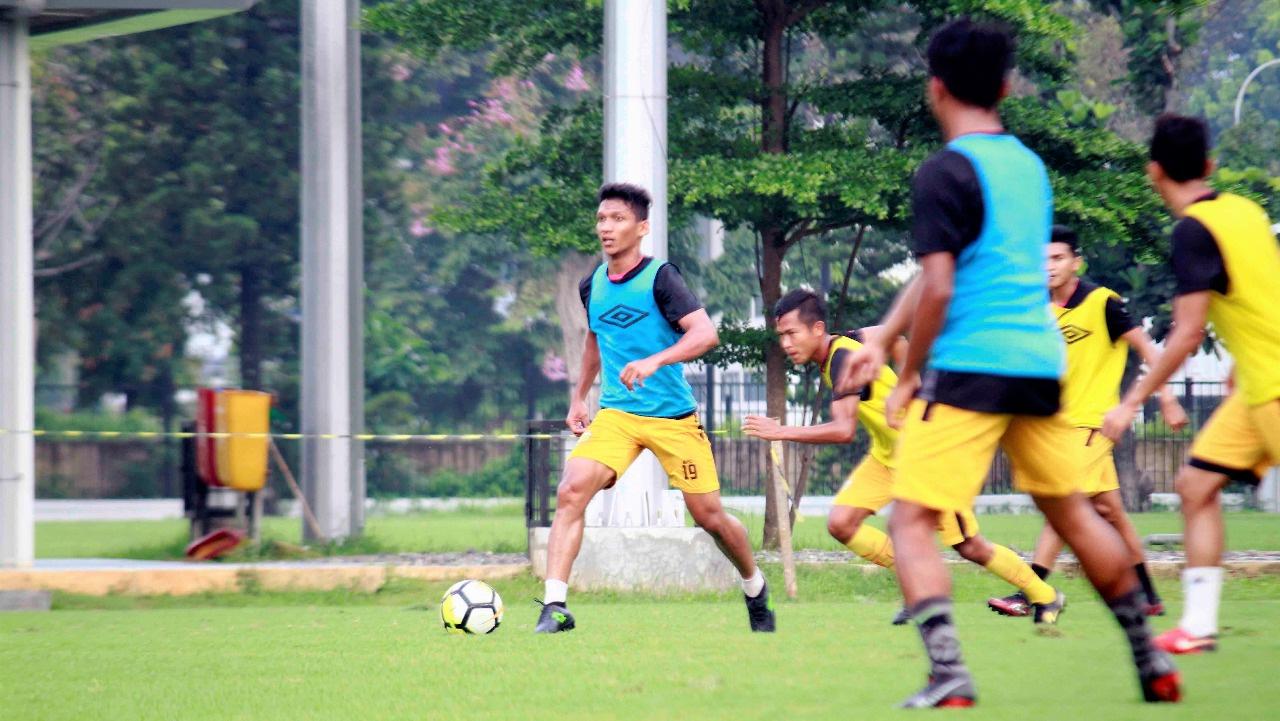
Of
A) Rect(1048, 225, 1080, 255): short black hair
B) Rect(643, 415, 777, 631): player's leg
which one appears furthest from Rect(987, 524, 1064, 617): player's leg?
Rect(643, 415, 777, 631): player's leg

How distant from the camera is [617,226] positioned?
8.45m

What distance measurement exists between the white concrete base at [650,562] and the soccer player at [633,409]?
4.28 metres

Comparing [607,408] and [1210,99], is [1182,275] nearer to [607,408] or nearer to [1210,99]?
[607,408]

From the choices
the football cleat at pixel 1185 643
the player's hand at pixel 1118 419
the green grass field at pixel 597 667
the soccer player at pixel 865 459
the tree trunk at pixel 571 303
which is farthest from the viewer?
the tree trunk at pixel 571 303

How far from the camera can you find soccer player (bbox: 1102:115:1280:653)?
6363 millimetres

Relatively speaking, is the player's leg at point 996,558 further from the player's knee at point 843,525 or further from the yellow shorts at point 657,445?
the yellow shorts at point 657,445

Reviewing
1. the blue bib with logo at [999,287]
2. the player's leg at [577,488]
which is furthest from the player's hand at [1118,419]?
the player's leg at [577,488]

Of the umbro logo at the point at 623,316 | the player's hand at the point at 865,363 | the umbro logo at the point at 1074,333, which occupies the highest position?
the umbro logo at the point at 623,316

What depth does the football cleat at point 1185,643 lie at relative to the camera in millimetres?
6820

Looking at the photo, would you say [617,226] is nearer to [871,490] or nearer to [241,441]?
[871,490]

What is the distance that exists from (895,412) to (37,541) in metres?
20.2

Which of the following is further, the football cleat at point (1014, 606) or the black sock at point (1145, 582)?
the football cleat at point (1014, 606)

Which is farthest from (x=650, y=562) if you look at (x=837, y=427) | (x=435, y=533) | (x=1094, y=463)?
(x=435, y=533)

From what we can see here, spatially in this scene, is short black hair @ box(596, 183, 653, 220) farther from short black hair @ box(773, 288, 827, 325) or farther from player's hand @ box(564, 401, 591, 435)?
player's hand @ box(564, 401, 591, 435)
